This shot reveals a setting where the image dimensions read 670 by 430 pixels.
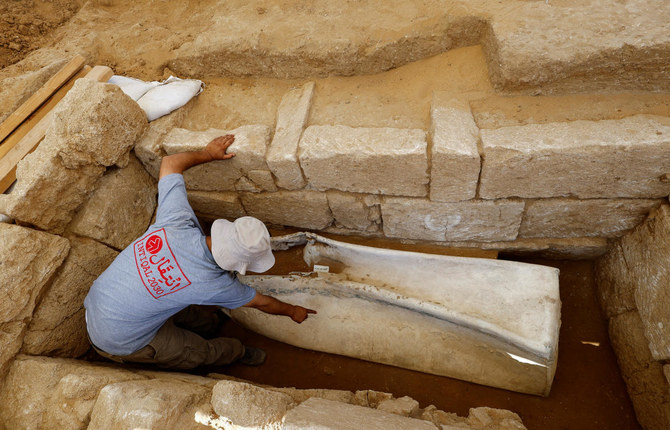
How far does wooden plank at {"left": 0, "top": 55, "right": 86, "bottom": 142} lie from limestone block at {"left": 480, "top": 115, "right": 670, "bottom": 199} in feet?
10.2

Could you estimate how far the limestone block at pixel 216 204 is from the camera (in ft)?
11.2

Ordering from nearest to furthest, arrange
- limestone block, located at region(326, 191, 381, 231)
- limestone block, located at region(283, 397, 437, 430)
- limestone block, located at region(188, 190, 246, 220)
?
limestone block, located at region(283, 397, 437, 430)
limestone block, located at region(326, 191, 381, 231)
limestone block, located at region(188, 190, 246, 220)

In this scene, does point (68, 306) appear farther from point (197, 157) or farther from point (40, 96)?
point (40, 96)

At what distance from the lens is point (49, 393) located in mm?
2330

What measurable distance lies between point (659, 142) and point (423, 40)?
162 cm

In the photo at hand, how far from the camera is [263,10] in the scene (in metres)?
3.49

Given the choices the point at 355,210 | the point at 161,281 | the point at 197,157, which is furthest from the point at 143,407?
the point at 355,210

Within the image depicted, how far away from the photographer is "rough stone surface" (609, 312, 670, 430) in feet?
8.88

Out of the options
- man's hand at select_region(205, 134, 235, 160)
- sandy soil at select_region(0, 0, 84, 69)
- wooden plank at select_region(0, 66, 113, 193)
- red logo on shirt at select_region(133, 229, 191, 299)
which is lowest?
red logo on shirt at select_region(133, 229, 191, 299)

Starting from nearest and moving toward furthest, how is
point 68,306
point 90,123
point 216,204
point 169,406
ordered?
point 169,406, point 90,123, point 68,306, point 216,204

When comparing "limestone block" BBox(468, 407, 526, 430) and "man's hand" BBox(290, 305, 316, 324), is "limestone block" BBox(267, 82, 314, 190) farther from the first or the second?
"limestone block" BBox(468, 407, 526, 430)

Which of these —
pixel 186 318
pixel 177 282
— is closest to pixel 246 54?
pixel 177 282

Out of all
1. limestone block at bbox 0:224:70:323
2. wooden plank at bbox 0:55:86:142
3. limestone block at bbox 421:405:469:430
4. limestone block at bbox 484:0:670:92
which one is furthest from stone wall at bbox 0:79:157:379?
limestone block at bbox 484:0:670:92

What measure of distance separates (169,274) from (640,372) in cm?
318
